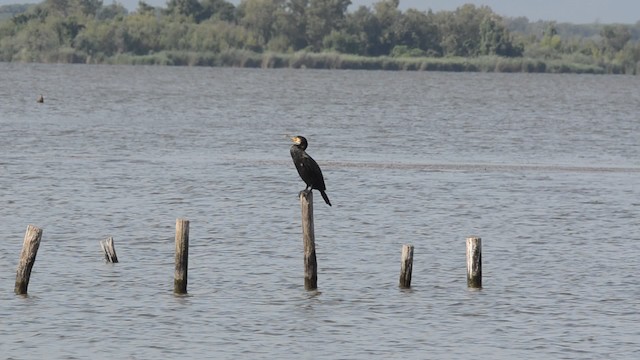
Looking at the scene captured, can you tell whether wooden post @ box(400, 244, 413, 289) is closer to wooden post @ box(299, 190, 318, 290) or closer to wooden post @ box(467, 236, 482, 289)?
wooden post @ box(467, 236, 482, 289)

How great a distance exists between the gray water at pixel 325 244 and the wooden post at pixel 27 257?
39cm

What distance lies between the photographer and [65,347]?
2097cm

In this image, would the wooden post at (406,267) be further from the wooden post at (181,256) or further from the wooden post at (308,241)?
the wooden post at (181,256)

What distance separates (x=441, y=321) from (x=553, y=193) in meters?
18.8

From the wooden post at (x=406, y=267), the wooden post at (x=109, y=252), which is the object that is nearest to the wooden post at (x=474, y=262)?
the wooden post at (x=406, y=267)

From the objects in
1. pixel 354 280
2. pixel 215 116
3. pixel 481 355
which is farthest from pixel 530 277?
pixel 215 116

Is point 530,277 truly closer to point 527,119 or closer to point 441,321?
point 441,321

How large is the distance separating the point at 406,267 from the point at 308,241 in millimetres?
2052

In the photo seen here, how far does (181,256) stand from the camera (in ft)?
77.9

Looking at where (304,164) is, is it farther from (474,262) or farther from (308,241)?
(474,262)

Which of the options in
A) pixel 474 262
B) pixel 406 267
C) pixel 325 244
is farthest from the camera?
pixel 325 244

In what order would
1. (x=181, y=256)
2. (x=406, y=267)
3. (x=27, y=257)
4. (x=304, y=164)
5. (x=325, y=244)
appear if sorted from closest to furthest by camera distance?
1. (x=27, y=257)
2. (x=181, y=256)
3. (x=304, y=164)
4. (x=406, y=267)
5. (x=325, y=244)

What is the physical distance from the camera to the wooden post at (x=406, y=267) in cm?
2441

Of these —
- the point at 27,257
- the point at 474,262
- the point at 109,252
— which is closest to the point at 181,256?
the point at 27,257
